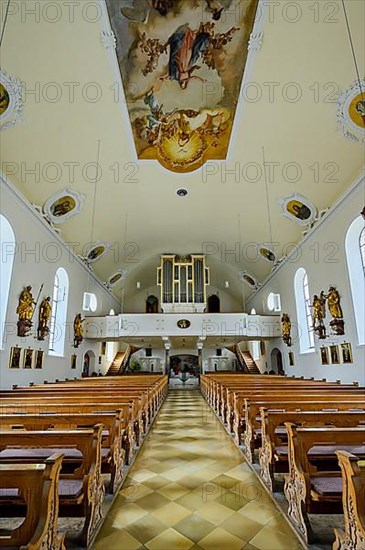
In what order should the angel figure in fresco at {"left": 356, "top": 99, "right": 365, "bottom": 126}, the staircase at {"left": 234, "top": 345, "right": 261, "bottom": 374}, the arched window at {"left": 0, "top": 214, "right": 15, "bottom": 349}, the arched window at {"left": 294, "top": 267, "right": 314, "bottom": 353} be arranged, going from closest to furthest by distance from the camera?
1. the angel figure in fresco at {"left": 356, "top": 99, "right": 365, "bottom": 126}
2. the arched window at {"left": 0, "top": 214, "right": 15, "bottom": 349}
3. the arched window at {"left": 294, "top": 267, "right": 314, "bottom": 353}
4. the staircase at {"left": 234, "top": 345, "right": 261, "bottom": 374}

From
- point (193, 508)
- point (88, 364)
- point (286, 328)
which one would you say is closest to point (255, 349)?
point (286, 328)

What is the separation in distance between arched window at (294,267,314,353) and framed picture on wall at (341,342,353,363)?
2.71 metres

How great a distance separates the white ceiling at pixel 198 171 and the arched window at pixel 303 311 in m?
1.42

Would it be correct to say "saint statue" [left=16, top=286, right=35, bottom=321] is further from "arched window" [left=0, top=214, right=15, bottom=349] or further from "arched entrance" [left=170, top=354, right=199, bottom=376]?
"arched entrance" [left=170, top=354, right=199, bottom=376]

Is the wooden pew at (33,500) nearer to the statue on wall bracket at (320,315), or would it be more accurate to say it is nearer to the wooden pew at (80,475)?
the wooden pew at (80,475)

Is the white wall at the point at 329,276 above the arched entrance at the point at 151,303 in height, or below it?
below

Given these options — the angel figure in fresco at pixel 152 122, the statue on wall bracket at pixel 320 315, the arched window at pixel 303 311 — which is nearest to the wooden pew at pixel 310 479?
the statue on wall bracket at pixel 320 315

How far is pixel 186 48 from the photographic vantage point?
689cm

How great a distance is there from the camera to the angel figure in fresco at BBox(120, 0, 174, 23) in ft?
19.5

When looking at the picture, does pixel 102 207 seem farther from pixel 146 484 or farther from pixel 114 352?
pixel 114 352

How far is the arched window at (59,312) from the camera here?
36.5ft

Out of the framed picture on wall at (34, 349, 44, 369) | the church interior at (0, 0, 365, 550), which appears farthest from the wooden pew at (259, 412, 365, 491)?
the framed picture on wall at (34, 349, 44, 369)

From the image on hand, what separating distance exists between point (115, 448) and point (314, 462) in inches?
71.8

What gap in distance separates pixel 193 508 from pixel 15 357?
21.2 ft
